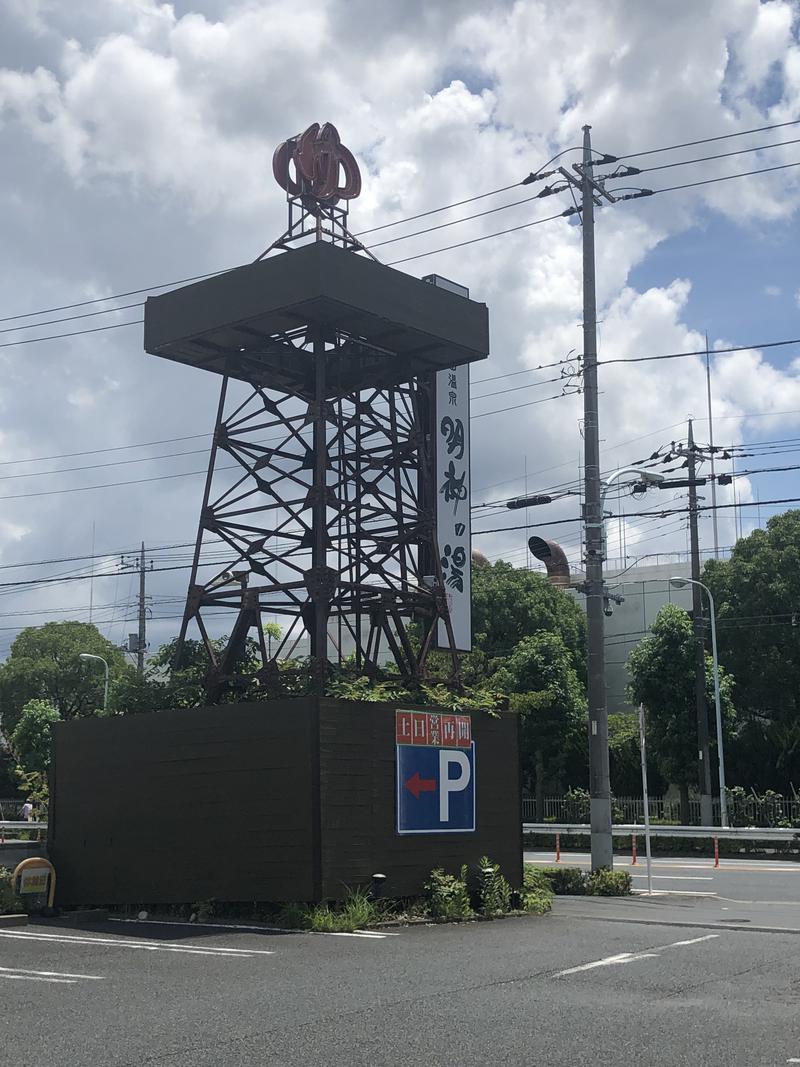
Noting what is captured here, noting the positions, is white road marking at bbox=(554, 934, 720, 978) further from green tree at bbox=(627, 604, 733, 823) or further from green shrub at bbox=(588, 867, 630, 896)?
green tree at bbox=(627, 604, 733, 823)

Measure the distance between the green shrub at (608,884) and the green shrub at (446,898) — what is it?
4.80 metres

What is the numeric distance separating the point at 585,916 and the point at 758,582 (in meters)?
34.5

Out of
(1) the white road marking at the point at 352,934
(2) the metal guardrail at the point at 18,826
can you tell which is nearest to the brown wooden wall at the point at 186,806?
(1) the white road marking at the point at 352,934

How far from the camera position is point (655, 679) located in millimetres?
48188

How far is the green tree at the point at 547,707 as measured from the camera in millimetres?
51312

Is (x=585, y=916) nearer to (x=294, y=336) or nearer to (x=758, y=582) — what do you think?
(x=294, y=336)

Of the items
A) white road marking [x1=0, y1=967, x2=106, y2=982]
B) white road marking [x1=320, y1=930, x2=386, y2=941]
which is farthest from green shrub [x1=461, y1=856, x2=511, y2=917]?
white road marking [x1=0, y1=967, x2=106, y2=982]

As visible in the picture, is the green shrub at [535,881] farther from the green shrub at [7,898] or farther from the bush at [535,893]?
the green shrub at [7,898]

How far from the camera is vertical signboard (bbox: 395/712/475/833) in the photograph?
19.3 metres

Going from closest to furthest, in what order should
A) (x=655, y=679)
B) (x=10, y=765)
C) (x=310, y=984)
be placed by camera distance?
1. (x=310, y=984)
2. (x=655, y=679)
3. (x=10, y=765)

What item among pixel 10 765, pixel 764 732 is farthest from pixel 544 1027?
pixel 10 765

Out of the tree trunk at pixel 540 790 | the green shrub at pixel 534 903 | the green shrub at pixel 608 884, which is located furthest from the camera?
the tree trunk at pixel 540 790

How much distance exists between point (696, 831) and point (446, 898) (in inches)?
905

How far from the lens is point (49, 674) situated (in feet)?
250
